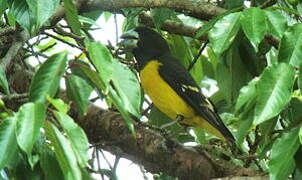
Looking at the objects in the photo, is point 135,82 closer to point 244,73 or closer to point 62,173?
point 62,173

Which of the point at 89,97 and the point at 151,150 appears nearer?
the point at 89,97

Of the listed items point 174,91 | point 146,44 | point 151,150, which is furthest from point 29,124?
point 146,44

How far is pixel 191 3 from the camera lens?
4.16 metres

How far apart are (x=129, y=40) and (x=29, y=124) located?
3.59 m

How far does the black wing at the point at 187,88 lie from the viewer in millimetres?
4992

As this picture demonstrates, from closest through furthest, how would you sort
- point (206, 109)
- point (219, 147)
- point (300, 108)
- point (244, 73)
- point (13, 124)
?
point (13, 124), point (300, 108), point (244, 73), point (219, 147), point (206, 109)

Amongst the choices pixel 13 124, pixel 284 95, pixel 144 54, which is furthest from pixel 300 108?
pixel 144 54

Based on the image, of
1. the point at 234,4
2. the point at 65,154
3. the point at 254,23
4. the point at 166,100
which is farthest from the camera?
the point at 166,100

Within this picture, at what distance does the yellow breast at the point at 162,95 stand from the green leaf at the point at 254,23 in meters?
2.11

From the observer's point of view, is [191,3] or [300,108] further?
[191,3]

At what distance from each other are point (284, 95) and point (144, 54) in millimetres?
3391

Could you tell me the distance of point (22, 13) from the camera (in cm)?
297

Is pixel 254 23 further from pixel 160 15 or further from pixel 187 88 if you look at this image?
pixel 187 88

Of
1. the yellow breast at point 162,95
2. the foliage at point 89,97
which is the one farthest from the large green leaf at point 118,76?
the yellow breast at point 162,95
